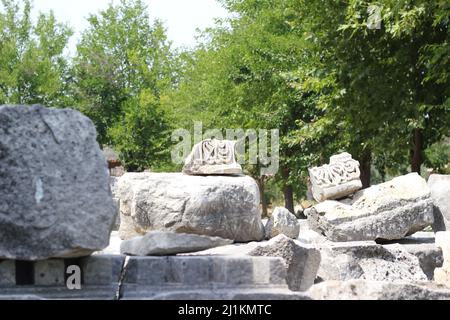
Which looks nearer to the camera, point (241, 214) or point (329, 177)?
point (241, 214)

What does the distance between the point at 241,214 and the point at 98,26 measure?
32528 mm

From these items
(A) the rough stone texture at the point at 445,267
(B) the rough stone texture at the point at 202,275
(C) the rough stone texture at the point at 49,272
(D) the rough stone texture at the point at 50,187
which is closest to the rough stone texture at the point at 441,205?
(A) the rough stone texture at the point at 445,267

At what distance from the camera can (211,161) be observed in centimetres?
1310

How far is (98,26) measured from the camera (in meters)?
43.3

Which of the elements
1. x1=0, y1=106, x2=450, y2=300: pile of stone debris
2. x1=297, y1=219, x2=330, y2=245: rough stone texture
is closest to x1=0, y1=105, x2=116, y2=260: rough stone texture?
x1=0, y1=106, x2=450, y2=300: pile of stone debris

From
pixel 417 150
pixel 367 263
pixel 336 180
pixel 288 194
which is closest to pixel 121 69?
pixel 288 194

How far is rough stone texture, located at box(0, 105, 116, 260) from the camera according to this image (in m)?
5.94

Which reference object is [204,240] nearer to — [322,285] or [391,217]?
[322,285]

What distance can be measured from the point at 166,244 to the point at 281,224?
257 inches

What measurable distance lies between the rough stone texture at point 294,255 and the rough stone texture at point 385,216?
4075 mm

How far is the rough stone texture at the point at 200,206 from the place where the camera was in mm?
12391

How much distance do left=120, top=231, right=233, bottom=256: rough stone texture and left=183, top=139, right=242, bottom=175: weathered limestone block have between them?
6.20 metres

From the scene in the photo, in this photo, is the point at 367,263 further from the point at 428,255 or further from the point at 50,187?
the point at 50,187

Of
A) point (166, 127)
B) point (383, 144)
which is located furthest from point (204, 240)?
point (166, 127)
